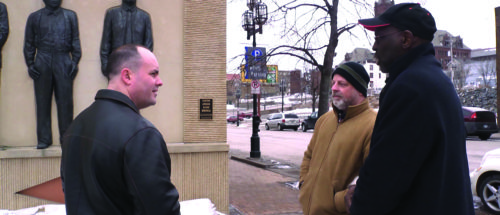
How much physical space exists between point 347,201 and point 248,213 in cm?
454

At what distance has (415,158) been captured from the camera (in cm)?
175

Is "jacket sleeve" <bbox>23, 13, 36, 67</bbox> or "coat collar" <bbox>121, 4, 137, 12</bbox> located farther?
Result: "coat collar" <bbox>121, 4, 137, 12</bbox>

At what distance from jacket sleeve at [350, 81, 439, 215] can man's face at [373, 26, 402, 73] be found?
0.25 metres

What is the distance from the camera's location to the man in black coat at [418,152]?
5.74 feet

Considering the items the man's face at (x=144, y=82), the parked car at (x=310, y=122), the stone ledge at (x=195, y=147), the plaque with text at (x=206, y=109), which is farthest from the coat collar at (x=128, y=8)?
the parked car at (x=310, y=122)

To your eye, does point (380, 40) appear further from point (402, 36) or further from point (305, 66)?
point (305, 66)

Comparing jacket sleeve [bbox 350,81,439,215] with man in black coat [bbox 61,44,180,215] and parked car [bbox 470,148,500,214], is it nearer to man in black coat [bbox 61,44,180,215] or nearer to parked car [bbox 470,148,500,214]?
man in black coat [bbox 61,44,180,215]

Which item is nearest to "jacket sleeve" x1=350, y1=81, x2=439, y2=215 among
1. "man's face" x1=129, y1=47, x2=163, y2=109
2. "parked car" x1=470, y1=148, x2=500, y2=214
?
"man's face" x1=129, y1=47, x2=163, y2=109

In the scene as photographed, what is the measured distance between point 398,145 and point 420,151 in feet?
0.30

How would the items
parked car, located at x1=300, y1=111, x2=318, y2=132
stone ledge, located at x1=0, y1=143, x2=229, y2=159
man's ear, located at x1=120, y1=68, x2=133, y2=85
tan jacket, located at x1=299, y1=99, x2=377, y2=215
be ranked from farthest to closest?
parked car, located at x1=300, y1=111, x2=318, y2=132 < stone ledge, located at x1=0, y1=143, x2=229, y2=159 < tan jacket, located at x1=299, y1=99, x2=377, y2=215 < man's ear, located at x1=120, y1=68, x2=133, y2=85

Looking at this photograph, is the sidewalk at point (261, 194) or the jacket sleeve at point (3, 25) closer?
the jacket sleeve at point (3, 25)

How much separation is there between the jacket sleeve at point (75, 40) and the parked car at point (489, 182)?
264 inches

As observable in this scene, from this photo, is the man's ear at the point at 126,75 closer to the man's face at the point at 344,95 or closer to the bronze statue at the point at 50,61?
the man's face at the point at 344,95

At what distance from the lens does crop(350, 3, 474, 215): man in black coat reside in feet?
5.74
